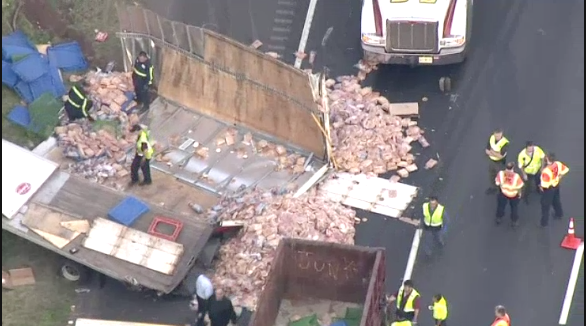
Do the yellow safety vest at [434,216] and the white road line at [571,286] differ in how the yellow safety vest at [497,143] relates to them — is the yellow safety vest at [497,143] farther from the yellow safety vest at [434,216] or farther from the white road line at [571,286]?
the white road line at [571,286]

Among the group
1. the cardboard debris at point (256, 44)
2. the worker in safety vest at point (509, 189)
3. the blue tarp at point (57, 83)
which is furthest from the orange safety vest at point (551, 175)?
the blue tarp at point (57, 83)

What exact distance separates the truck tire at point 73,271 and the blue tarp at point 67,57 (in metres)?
5.56

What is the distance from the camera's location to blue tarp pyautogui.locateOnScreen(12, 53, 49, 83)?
25.2 m

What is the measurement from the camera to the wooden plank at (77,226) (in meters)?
21.5

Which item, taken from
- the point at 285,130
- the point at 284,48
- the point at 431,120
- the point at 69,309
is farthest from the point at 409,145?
the point at 69,309

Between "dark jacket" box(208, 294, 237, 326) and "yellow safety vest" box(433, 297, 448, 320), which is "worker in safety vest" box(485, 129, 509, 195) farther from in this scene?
"dark jacket" box(208, 294, 237, 326)

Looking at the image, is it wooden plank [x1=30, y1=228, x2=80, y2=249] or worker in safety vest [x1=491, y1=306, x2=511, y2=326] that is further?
wooden plank [x1=30, y1=228, x2=80, y2=249]

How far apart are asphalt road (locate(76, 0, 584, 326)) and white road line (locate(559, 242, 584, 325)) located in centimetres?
11

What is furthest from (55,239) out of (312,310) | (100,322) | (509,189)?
(509,189)

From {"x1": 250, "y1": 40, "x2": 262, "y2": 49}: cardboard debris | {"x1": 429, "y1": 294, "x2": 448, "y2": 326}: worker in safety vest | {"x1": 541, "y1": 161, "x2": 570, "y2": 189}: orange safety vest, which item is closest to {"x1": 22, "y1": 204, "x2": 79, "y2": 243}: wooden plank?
{"x1": 429, "y1": 294, "x2": 448, "y2": 326}: worker in safety vest

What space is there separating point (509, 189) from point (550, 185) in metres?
0.72

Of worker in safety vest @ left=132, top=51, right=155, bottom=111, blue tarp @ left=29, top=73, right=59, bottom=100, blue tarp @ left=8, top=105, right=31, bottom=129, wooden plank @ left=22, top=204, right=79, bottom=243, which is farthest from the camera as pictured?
blue tarp @ left=29, top=73, right=59, bottom=100

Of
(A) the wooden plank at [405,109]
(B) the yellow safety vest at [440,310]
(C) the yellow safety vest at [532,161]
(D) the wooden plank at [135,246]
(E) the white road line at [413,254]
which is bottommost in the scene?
(E) the white road line at [413,254]

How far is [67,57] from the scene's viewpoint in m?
26.4
